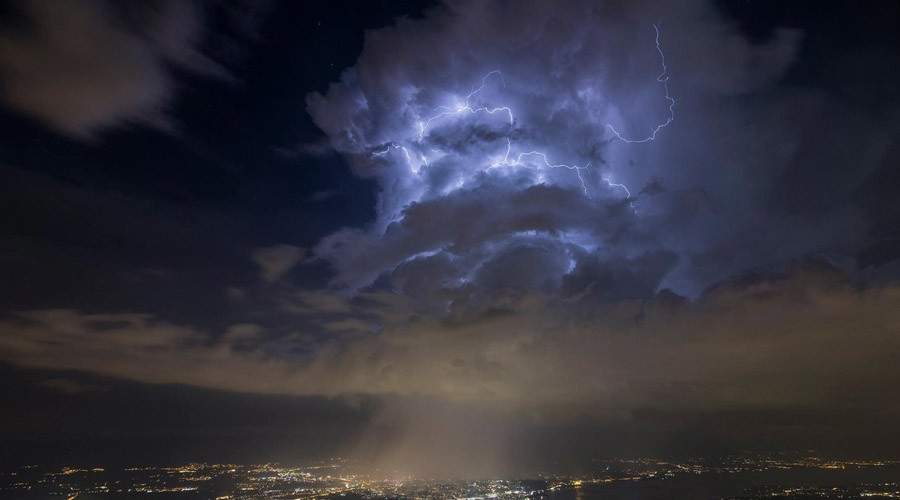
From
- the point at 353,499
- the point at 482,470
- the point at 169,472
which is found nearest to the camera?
the point at 353,499

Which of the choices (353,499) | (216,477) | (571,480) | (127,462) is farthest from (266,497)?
(127,462)

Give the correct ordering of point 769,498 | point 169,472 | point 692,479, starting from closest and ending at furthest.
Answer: point 769,498
point 692,479
point 169,472

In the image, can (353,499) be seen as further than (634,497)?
No

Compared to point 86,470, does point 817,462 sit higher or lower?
lower

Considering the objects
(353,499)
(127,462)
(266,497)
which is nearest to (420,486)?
(353,499)

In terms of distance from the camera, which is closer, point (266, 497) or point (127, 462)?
point (266, 497)

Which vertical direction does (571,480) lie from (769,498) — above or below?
below

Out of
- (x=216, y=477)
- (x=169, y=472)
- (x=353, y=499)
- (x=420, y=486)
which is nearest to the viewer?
(x=353, y=499)

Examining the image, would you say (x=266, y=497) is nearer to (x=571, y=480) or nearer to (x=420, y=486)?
(x=420, y=486)

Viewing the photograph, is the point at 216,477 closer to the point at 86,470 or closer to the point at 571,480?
the point at 86,470
